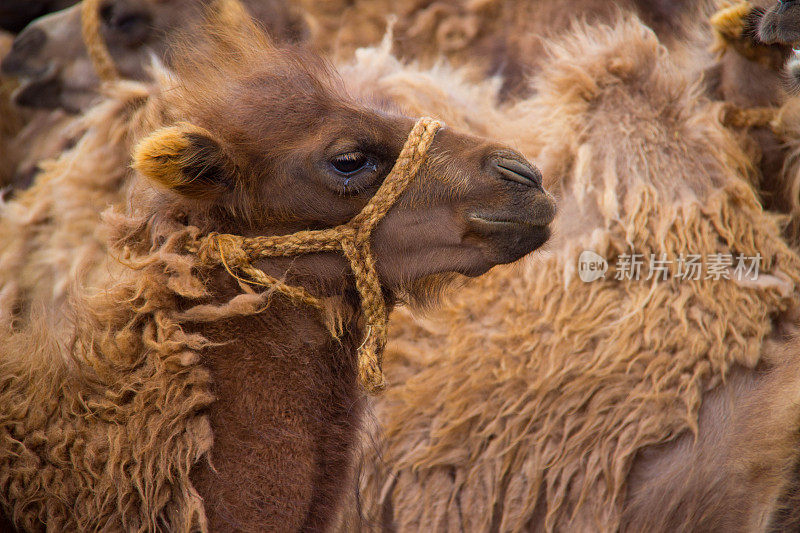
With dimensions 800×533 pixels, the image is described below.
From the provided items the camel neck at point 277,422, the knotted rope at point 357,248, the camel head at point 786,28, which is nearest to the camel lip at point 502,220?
the knotted rope at point 357,248

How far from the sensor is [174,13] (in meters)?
3.83

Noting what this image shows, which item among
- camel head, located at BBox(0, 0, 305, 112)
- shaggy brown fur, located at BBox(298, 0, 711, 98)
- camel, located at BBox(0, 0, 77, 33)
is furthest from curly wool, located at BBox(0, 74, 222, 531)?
camel, located at BBox(0, 0, 77, 33)

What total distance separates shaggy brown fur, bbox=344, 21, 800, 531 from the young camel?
0.57 meters

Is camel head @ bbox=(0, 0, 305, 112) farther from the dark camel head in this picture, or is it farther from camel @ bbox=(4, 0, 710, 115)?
the dark camel head

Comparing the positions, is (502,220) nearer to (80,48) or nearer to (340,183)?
(340,183)

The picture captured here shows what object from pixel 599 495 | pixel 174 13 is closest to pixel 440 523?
pixel 599 495

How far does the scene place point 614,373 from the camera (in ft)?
9.12

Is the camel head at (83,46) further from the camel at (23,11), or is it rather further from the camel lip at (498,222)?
the camel lip at (498,222)

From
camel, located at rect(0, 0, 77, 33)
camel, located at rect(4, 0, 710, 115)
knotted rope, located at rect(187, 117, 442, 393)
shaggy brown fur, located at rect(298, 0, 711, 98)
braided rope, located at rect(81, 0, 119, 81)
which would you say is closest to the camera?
knotted rope, located at rect(187, 117, 442, 393)

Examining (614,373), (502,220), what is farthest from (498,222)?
(614,373)

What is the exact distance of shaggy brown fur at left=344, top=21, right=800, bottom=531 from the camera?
2648mm

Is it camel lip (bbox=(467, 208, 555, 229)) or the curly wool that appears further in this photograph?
camel lip (bbox=(467, 208, 555, 229))

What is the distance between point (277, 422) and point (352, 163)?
0.74m

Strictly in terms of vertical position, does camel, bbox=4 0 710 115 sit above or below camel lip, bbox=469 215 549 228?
below
